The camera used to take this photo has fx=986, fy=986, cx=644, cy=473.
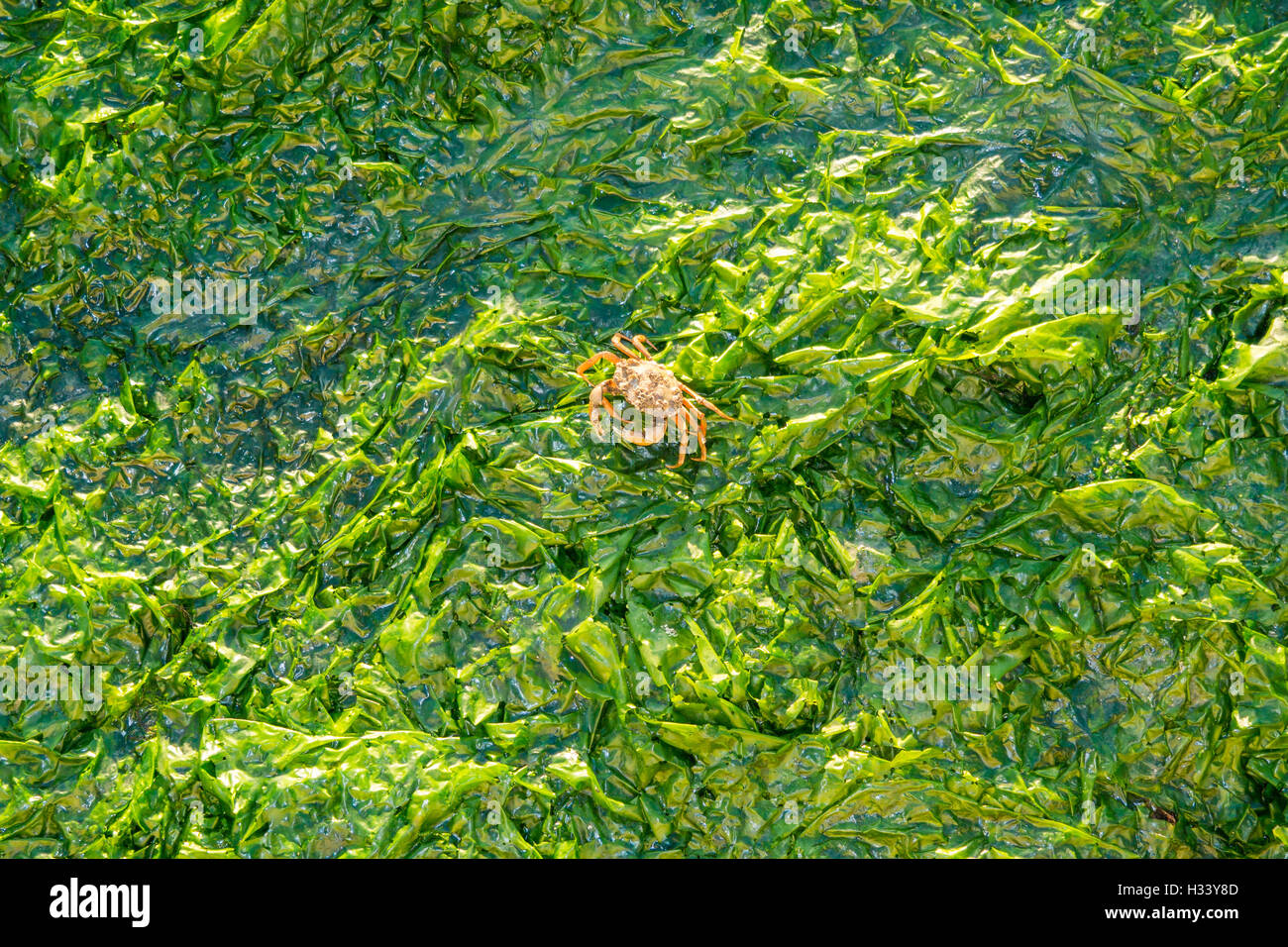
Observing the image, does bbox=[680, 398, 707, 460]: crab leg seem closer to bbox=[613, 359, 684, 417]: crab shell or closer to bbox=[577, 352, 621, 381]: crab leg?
bbox=[613, 359, 684, 417]: crab shell

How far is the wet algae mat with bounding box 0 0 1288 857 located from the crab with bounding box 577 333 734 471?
→ 0.06m

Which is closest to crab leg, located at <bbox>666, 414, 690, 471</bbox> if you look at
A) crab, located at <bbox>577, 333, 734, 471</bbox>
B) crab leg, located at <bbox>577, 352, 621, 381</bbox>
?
crab, located at <bbox>577, 333, 734, 471</bbox>

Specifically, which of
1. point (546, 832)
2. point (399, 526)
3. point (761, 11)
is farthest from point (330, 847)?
point (761, 11)

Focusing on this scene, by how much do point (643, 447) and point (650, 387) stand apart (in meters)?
0.18

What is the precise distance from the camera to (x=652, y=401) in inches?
115

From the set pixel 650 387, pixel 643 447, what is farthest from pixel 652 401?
pixel 643 447

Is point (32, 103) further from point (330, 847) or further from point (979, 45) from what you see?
point (979, 45)

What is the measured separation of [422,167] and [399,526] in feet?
3.80

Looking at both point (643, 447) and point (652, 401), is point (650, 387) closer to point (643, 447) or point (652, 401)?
point (652, 401)

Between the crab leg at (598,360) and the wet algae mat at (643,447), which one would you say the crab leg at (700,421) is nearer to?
the wet algae mat at (643,447)

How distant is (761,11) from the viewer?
10.4ft

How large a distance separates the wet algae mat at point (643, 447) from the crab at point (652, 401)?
6cm

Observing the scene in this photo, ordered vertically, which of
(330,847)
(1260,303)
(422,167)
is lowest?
(330,847)

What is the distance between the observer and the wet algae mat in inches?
109
